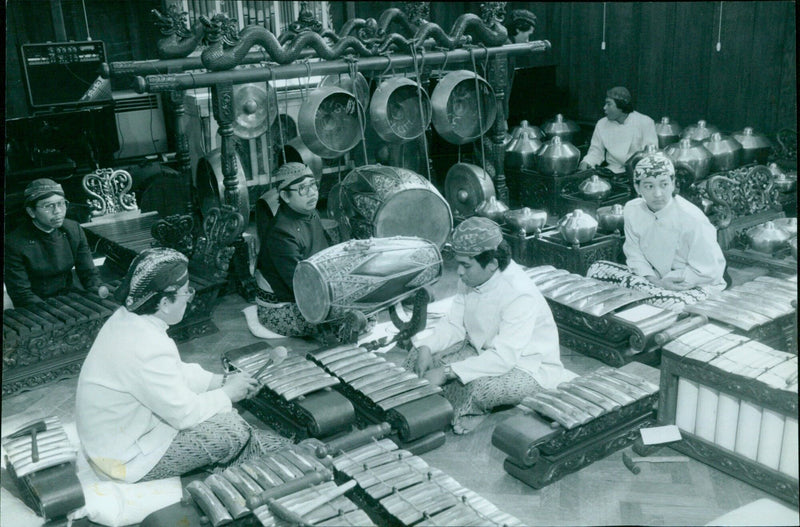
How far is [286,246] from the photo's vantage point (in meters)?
4.75

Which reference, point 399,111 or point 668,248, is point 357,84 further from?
point 668,248

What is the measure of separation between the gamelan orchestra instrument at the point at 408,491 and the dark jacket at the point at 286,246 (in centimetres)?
173

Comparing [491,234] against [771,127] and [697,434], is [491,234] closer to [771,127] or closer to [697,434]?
[697,434]

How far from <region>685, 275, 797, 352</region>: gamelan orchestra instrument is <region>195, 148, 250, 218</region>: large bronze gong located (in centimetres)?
314

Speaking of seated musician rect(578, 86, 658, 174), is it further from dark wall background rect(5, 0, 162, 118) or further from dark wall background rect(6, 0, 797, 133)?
dark wall background rect(5, 0, 162, 118)

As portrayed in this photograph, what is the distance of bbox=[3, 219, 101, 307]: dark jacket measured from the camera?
4879 millimetres

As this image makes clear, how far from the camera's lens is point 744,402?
3.29 metres

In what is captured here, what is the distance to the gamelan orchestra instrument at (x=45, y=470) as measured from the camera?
301 centimetres

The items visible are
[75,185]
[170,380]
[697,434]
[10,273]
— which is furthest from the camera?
[75,185]

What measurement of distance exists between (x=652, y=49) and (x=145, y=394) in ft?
24.3

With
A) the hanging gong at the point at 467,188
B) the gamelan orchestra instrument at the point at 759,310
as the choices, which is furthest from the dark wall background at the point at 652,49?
the gamelan orchestra instrument at the point at 759,310

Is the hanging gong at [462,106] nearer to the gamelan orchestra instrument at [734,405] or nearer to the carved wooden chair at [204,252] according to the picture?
the carved wooden chair at [204,252]

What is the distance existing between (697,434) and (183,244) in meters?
3.61

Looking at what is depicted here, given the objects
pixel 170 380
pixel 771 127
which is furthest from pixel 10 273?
pixel 771 127
